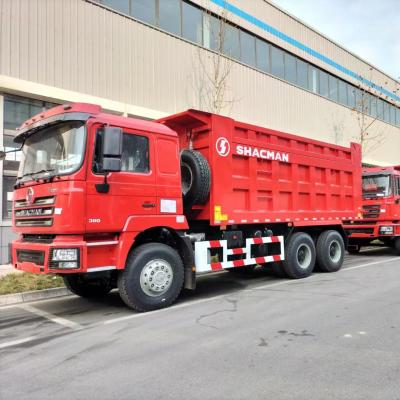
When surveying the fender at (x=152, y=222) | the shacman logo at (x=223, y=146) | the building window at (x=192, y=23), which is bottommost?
the fender at (x=152, y=222)

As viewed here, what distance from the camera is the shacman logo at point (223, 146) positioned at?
7.86 m

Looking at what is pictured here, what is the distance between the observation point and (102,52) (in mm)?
13242

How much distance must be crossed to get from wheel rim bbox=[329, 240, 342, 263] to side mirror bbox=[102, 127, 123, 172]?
638 cm

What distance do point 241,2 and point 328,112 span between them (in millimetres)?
8995

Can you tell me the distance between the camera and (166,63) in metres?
15.1

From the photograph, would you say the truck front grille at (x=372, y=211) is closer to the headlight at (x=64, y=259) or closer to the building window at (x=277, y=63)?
the building window at (x=277, y=63)

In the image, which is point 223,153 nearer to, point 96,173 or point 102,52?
point 96,173

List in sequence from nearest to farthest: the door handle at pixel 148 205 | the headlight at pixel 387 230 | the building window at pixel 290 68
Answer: the door handle at pixel 148 205 < the headlight at pixel 387 230 < the building window at pixel 290 68

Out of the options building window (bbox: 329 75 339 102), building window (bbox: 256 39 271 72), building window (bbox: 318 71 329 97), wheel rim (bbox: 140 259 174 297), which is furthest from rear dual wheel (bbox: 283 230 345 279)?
building window (bbox: 329 75 339 102)

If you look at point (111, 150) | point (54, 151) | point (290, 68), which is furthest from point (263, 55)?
point (111, 150)

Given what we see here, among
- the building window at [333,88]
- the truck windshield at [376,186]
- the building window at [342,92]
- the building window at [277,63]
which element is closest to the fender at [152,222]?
the truck windshield at [376,186]

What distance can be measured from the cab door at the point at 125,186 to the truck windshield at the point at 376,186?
982 centimetres

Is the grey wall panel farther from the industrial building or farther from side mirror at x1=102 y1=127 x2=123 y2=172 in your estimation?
side mirror at x1=102 y1=127 x2=123 y2=172

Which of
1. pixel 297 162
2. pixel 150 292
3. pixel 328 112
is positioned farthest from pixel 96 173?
pixel 328 112
